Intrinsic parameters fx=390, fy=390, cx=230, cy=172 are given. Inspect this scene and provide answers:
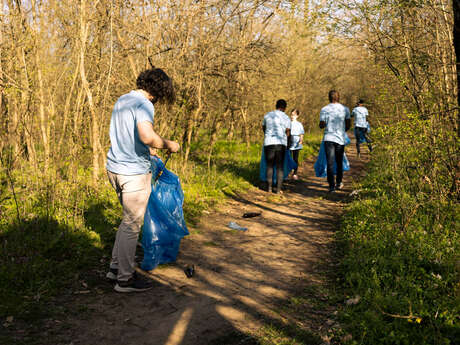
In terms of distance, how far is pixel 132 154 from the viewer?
143 inches

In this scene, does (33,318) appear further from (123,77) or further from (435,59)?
(435,59)

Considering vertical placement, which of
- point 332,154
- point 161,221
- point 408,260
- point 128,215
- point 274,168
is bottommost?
point 408,260

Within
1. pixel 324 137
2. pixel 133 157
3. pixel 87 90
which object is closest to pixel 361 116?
pixel 324 137

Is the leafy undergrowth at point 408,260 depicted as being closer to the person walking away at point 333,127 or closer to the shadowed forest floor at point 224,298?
the shadowed forest floor at point 224,298

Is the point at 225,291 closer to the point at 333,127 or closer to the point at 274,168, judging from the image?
the point at 333,127

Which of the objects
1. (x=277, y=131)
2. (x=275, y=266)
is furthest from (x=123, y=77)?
(x=275, y=266)

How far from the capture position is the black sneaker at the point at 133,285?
12.2 feet

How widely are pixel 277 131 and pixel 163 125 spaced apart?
7.97 ft

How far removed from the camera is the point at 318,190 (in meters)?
8.95

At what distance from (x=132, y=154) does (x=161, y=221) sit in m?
0.93

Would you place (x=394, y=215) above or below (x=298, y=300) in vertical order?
above

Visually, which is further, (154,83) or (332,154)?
(332,154)

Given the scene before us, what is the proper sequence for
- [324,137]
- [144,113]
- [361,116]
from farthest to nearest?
[361,116]
[324,137]
[144,113]

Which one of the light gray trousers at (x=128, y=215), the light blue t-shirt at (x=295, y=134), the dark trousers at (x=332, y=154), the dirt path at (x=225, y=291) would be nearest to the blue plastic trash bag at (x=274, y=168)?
the light blue t-shirt at (x=295, y=134)
